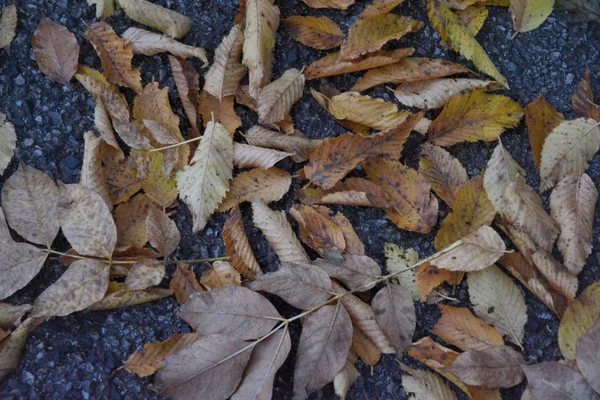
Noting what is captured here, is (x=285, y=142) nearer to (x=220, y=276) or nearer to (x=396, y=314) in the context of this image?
(x=220, y=276)

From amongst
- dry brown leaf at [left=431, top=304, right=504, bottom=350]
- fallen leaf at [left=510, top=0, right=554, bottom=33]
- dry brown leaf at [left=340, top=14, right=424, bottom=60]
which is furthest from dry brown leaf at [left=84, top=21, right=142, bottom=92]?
fallen leaf at [left=510, top=0, right=554, bottom=33]

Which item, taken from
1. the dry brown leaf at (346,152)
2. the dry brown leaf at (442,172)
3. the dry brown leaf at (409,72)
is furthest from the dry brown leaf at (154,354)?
the dry brown leaf at (409,72)

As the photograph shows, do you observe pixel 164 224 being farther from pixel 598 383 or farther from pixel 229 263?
pixel 598 383

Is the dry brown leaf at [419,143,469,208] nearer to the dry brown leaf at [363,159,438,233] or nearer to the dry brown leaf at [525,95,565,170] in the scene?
the dry brown leaf at [363,159,438,233]

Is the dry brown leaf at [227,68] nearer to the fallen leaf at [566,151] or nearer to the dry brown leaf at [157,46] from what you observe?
the dry brown leaf at [157,46]

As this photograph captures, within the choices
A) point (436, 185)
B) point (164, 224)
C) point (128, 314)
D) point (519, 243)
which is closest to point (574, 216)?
point (519, 243)

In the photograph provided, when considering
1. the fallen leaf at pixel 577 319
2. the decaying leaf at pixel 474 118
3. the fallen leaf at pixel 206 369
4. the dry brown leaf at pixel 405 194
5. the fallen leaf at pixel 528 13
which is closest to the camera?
the fallen leaf at pixel 206 369

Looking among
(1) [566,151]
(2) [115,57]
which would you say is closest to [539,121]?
(1) [566,151]
